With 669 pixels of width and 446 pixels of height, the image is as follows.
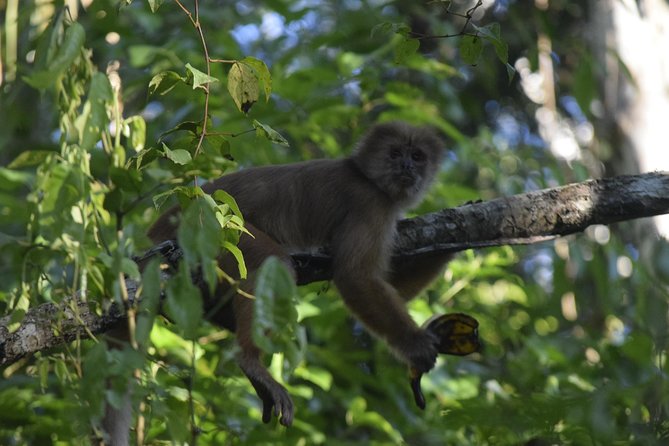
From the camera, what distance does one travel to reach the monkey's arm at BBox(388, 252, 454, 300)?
573 cm

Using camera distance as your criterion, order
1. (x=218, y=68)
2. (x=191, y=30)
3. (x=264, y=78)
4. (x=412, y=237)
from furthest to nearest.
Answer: (x=191, y=30) → (x=218, y=68) → (x=412, y=237) → (x=264, y=78)

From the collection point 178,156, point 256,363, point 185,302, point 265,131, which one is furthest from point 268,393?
point 185,302

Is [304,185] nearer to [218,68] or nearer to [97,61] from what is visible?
[218,68]

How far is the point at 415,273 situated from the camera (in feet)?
19.3

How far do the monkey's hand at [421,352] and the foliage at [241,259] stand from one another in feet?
1.10

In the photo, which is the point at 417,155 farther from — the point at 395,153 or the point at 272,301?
the point at 272,301

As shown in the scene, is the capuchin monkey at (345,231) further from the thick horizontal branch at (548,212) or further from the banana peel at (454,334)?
the thick horizontal branch at (548,212)

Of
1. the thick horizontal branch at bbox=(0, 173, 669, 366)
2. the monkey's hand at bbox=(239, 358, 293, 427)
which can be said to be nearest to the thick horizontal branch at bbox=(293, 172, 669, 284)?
the thick horizontal branch at bbox=(0, 173, 669, 366)

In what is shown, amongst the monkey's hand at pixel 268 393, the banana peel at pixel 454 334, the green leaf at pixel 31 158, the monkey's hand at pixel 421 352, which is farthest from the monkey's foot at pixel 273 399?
the green leaf at pixel 31 158

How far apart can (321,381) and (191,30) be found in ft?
13.0

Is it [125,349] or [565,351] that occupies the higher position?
[125,349]

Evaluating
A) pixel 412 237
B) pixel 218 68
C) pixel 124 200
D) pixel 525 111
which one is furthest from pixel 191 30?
pixel 525 111

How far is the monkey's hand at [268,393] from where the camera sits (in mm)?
4586

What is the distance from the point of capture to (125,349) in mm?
2246
